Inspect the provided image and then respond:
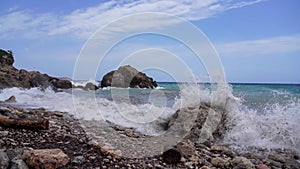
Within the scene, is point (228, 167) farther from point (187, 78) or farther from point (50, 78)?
point (50, 78)

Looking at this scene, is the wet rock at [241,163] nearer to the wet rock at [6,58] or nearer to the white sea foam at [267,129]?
the white sea foam at [267,129]

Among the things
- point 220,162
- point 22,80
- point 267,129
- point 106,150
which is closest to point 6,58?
point 22,80

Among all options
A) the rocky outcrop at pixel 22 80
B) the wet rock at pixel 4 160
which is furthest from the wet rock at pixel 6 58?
the wet rock at pixel 4 160

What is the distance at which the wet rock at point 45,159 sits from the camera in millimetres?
3035

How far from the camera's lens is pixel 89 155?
144 inches

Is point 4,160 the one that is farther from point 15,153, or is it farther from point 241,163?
point 241,163

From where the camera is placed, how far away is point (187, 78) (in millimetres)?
7496

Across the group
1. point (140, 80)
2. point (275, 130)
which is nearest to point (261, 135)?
point (275, 130)

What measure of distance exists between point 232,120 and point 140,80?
19695mm

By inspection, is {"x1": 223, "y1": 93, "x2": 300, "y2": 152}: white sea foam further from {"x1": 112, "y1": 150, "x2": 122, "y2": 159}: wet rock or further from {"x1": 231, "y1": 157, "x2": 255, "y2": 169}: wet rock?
{"x1": 112, "y1": 150, "x2": 122, "y2": 159}: wet rock

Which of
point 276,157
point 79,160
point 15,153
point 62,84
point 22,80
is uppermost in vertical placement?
point 22,80

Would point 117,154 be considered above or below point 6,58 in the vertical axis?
below

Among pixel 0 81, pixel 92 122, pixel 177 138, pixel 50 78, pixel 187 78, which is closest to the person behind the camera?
pixel 177 138

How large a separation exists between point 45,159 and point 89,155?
64 cm
